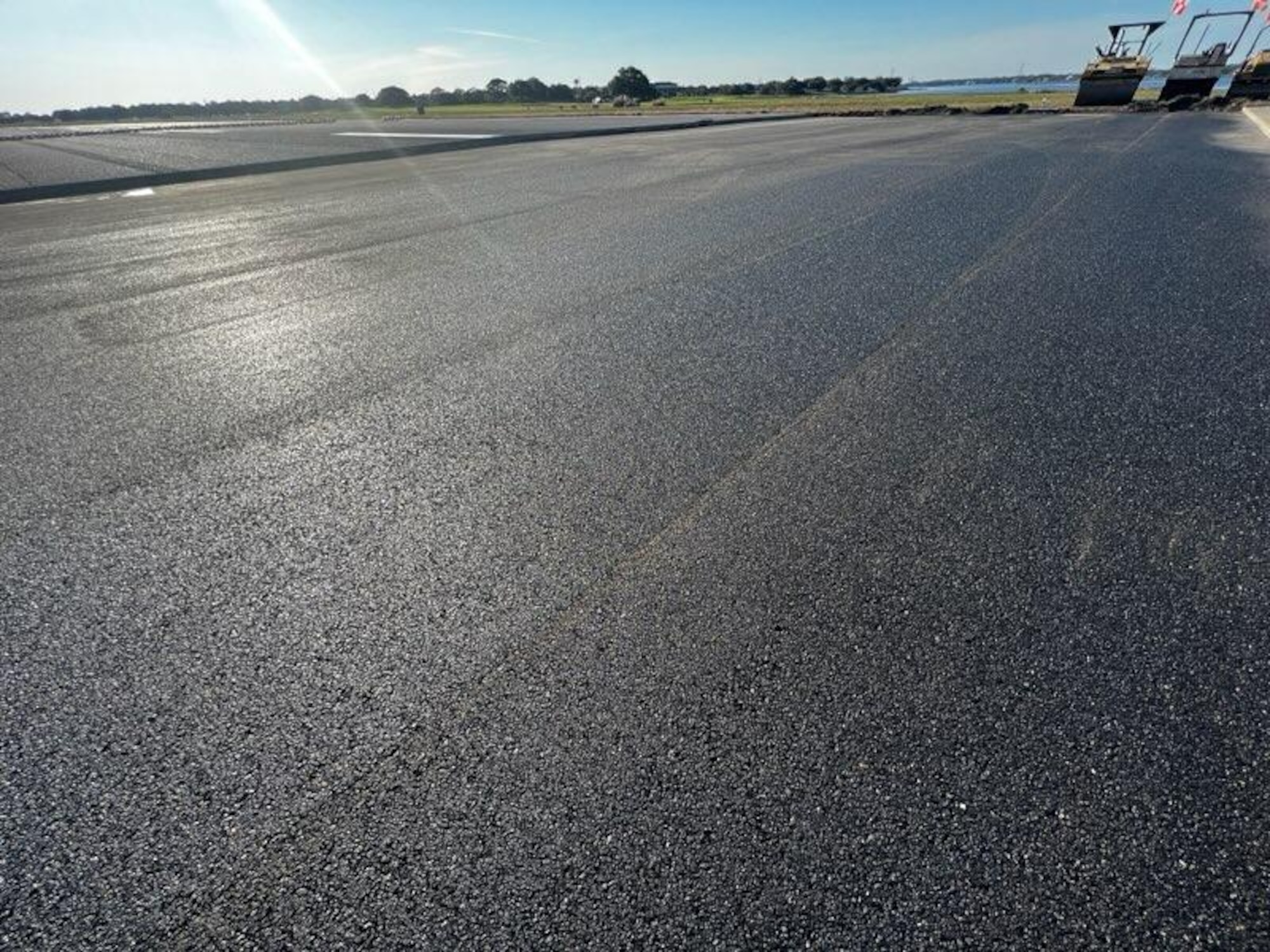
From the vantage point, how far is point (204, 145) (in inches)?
896

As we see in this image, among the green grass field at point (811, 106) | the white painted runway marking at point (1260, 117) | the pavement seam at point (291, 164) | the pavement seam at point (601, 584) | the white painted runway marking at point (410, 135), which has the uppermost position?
the pavement seam at point (601, 584)

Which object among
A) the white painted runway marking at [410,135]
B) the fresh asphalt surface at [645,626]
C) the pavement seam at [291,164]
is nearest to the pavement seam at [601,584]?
the fresh asphalt surface at [645,626]

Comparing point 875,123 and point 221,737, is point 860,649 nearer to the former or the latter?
point 221,737

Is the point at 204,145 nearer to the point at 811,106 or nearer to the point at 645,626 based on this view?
the point at 645,626

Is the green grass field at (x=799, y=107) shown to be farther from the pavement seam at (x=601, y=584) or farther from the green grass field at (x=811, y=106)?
the pavement seam at (x=601, y=584)

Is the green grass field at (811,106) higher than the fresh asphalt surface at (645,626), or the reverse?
the fresh asphalt surface at (645,626)

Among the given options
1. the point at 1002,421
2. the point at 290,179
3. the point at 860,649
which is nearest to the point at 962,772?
the point at 860,649

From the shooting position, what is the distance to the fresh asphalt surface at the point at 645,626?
1371 millimetres

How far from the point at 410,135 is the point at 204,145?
7360 millimetres

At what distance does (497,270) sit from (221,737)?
A: 526cm

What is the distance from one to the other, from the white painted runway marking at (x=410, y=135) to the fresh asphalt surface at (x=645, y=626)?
21863 mm

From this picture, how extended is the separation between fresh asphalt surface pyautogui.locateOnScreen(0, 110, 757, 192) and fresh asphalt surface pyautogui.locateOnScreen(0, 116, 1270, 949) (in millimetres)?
13856

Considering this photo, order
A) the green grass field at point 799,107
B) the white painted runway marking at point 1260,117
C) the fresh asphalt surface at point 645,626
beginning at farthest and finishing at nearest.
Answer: the green grass field at point 799,107
the white painted runway marking at point 1260,117
the fresh asphalt surface at point 645,626

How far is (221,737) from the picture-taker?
170cm
